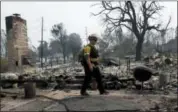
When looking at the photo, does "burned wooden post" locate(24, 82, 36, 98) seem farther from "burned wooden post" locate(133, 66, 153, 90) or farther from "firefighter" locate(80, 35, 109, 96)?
"burned wooden post" locate(133, 66, 153, 90)

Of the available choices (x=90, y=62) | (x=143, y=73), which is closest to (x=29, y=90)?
(x=90, y=62)

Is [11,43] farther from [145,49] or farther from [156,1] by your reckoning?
[145,49]

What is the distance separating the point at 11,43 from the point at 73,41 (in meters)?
44.1

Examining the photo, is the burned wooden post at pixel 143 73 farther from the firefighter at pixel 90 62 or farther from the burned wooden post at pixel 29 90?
the burned wooden post at pixel 29 90

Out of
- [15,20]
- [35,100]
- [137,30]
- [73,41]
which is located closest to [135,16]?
[137,30]

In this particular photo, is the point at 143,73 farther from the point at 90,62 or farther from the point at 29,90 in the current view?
the point at 29,90

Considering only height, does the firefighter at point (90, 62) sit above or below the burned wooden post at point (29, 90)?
above

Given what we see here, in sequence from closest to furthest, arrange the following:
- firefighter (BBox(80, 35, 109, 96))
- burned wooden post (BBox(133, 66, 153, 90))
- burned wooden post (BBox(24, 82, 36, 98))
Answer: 1. firefighter (BBox(80, 35, 109, 96))
2. burned wooden post (BBox(24, 82, 36, 98))
3. burned wooden post (BBox(133, 66, 153, 90))

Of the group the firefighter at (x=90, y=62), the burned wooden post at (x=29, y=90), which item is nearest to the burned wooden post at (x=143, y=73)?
the firefighter at (x=90, y=62)

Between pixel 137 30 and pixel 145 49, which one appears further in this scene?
pixel 145 49

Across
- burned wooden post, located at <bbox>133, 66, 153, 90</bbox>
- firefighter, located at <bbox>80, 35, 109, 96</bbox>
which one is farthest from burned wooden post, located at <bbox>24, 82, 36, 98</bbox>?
burned wooden post, located at <bbox>133, 66, 153, 90</bbox>

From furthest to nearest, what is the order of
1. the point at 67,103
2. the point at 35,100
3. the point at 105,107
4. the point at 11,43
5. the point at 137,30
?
the point at 137,30 → the point at 11,43 → the point at 35,100 → the point at 67,103 → the point at 105,107

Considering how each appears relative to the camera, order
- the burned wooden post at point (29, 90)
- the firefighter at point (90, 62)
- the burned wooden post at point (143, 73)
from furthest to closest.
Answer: the burned wooden post at point (143, 73)
the burned wooden post at point (29, 90)
the firefighter at point (90, 62)

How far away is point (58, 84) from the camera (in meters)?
11.5
